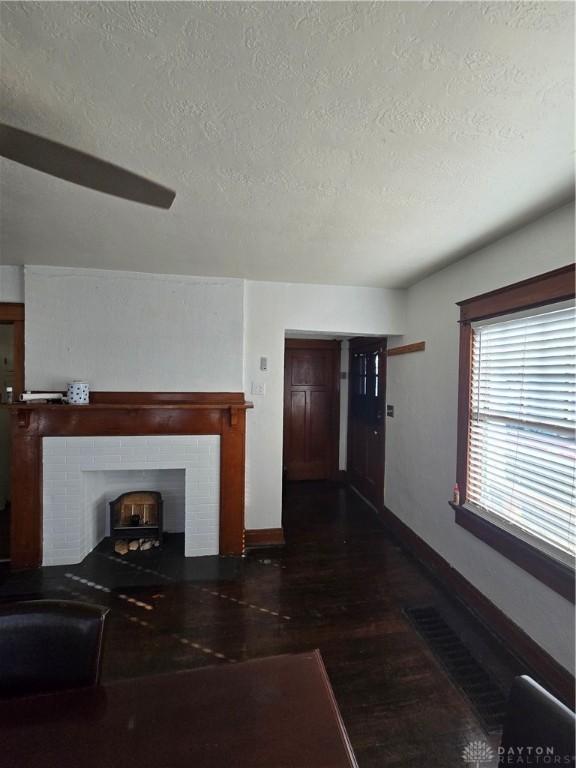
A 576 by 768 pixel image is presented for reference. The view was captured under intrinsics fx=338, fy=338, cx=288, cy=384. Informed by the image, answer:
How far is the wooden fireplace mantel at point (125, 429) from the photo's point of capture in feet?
8.52

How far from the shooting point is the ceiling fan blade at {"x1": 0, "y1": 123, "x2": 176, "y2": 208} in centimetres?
82

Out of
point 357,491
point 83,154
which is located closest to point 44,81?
point 83,154

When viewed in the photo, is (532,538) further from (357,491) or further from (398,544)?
(357,491)

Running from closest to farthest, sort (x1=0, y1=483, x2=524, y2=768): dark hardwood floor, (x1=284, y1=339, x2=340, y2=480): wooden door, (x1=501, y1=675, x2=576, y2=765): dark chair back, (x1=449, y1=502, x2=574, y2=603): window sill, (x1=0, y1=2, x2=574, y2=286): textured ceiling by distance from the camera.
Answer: (x1=501, y1=675, x2=576, y2=765): dark chair back
(x1=0, y1=2, x2=574, y2=286): textured ceiling
(x1=0, y1=483, x2=524, y2=768): dark hardwood floor
(x1=449, y1=502, x2=574, y2=603): window sill
(x1=284, y1=339, x2=340, y2=480): wooden door

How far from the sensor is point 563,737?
2.29ft

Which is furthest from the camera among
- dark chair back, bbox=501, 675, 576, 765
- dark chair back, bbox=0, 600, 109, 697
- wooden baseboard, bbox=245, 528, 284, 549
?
wooden baseboard, bbox=245, 528, 284, 549

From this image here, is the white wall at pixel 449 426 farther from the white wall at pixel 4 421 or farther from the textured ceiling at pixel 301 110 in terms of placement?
the white wall at pixel 4 421

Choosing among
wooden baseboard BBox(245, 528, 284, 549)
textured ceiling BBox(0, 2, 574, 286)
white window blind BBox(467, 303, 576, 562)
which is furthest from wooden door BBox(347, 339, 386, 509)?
→ textured ceiling BBox(0, 2, 574, 286)

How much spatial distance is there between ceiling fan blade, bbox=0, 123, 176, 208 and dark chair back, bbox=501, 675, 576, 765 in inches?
61.2

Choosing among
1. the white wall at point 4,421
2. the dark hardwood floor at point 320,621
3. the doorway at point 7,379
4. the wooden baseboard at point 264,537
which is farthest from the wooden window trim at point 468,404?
the white wall at point 4,421

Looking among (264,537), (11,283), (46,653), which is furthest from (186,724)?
(11,283)

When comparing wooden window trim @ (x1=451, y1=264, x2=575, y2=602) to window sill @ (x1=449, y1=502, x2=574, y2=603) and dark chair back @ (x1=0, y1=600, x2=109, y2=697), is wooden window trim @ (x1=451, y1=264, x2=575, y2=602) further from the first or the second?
dark chair back @ (x1=0, y1=600, x2=109, y2=697)

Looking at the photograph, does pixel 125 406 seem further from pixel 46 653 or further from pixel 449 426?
pixel 449 426

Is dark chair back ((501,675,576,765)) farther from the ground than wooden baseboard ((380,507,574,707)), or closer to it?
farther from the ground
